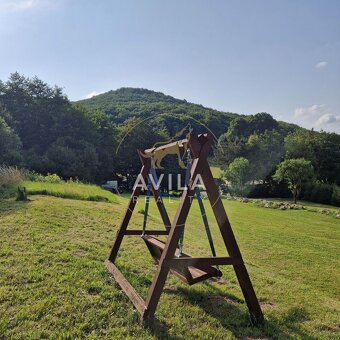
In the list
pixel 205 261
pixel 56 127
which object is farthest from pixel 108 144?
pixel 205 261

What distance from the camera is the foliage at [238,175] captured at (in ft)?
109

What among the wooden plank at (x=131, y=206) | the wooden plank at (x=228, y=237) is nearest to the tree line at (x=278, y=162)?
the wooden plank at (x=131, y=206)

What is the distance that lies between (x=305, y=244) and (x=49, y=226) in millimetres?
7728

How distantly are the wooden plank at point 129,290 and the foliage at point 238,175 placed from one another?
30.0 metres

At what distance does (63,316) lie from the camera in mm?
2938

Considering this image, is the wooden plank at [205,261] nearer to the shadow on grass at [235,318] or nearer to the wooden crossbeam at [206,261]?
the wooden crossbeam at [206,261]

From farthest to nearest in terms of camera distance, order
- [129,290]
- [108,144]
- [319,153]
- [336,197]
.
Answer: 1. [319,153]
2. [108,144]
3. [336,197]
4. [129,290]

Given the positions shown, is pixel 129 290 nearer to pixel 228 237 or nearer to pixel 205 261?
pixel 205 261

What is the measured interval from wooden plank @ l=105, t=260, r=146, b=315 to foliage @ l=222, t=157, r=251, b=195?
98.5 feet

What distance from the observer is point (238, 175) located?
109ft

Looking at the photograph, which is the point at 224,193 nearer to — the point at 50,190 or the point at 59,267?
the point at 50,190

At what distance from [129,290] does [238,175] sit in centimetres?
3100

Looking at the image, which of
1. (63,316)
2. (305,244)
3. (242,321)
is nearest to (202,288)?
(242,321)

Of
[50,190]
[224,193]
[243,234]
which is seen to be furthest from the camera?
[224,193]
